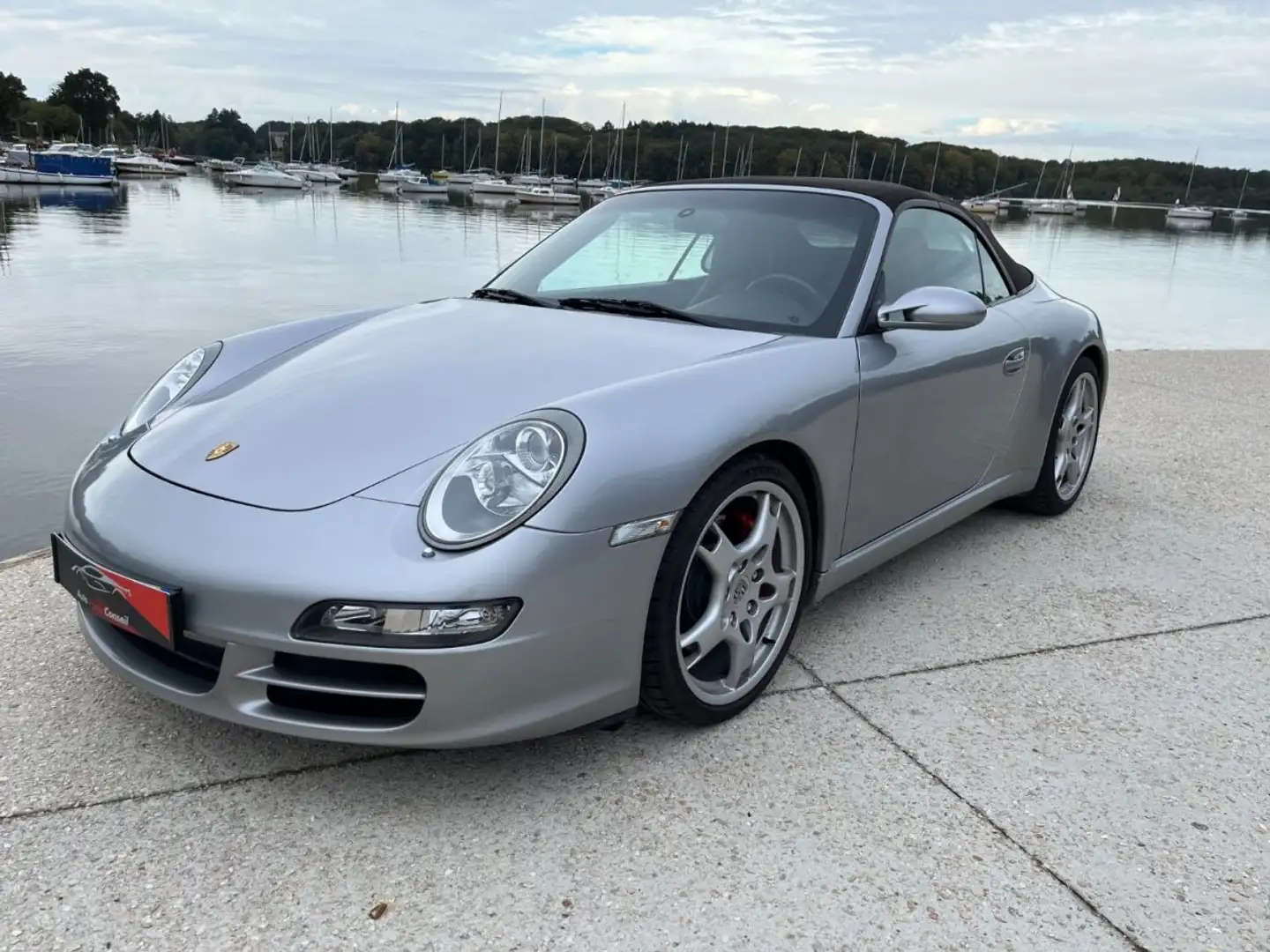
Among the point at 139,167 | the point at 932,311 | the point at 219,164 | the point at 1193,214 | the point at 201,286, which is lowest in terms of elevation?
the point at 201,286

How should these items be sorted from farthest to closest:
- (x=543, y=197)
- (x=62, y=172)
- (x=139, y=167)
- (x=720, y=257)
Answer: (x=139, y=167), (x=543, y=197), (x=62, y=172), (x=720, y=257)

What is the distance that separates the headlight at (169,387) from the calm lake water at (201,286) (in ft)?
9.12

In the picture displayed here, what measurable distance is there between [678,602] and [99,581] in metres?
1.22

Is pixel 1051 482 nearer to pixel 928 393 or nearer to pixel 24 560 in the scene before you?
pixel 928 393

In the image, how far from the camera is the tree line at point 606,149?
76688 mm

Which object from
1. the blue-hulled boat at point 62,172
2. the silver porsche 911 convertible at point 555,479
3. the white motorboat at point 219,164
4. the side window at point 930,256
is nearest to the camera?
the silver porsche 911 convertible at point 555,479

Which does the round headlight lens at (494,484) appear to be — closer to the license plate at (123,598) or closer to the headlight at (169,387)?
the license plate at (123,598)

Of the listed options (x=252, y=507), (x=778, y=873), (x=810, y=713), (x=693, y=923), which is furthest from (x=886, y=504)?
(x=252, y=507)

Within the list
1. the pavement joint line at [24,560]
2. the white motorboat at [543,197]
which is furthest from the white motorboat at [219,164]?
the pavement joint line at [24,560]

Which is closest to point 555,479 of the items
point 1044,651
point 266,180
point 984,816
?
point 984,816

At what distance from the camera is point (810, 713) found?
2.57m

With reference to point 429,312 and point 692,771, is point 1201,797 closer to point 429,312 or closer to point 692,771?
point 692,771

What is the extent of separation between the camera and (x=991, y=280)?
3842 millimetres

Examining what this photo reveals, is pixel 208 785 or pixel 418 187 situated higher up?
pixel 418 187
